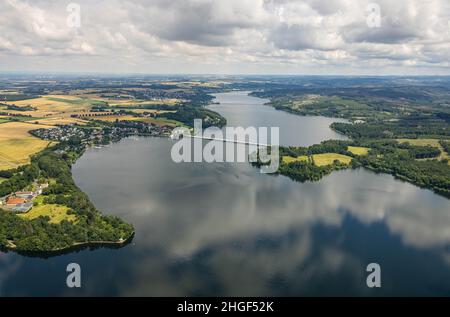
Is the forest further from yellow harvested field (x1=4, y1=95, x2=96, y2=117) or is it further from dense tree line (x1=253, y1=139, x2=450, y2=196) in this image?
yellow harvested field (x1=4, y1=95, x2=96, y2=117)

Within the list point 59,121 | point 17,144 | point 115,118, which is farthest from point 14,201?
point 115,118

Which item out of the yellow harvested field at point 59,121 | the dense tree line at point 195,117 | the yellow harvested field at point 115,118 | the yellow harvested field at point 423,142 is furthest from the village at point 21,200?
→ the yellow harvested field at point 423,142

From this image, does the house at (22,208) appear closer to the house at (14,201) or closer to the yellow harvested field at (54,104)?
the house at (14,201)

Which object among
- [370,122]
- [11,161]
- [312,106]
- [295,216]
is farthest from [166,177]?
[312,106]
